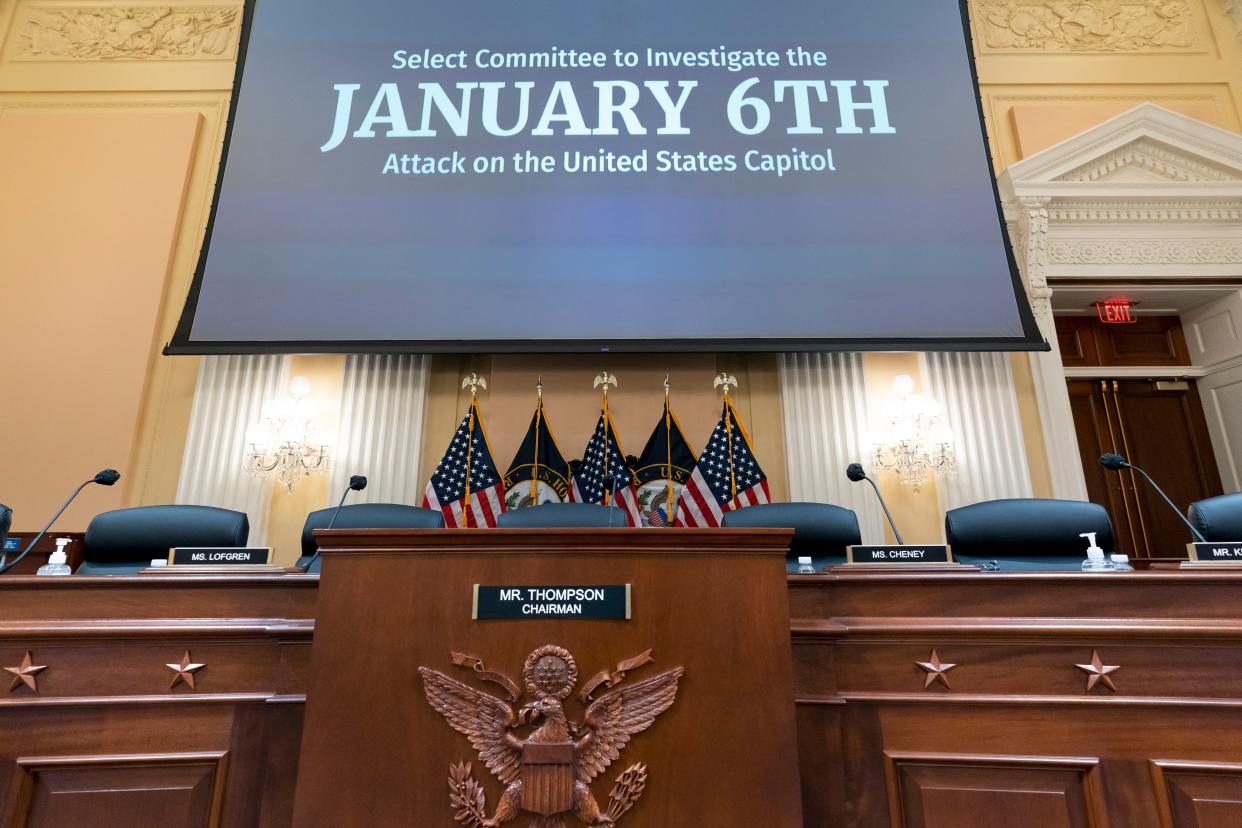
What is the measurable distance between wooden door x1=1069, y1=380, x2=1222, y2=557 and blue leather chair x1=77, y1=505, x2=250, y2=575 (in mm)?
5132

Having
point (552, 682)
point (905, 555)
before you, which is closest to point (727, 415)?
point (905, 555)

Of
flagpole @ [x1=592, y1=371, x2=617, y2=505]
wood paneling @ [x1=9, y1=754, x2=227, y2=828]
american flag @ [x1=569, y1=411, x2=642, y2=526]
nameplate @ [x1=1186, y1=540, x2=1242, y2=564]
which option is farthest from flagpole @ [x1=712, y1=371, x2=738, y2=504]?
wood paneling @ [x1=9, y1=754, x2=227, y2=828]

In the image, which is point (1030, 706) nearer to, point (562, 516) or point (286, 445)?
point (562, 516)

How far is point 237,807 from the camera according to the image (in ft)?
4.36

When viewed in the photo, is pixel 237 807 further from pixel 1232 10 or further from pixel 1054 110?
pixel 1232 10

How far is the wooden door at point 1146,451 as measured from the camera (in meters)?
4.56

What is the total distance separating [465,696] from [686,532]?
19.7 inches

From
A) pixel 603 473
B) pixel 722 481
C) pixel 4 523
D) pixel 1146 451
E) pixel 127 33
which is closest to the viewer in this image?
pixel 4 523

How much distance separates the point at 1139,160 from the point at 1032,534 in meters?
4.20

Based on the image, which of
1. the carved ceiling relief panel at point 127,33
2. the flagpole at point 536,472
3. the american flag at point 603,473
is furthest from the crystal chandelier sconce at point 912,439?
the carved ceiling relief panel at point 127,33

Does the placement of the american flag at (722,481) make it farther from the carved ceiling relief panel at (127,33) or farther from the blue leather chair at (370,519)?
the carved ceiling relief panel at (127,33)

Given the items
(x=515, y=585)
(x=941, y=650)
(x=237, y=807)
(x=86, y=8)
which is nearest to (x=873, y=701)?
(x=941, y=650)

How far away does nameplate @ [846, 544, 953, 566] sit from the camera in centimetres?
176

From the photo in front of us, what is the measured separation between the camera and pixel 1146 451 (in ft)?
15.8
